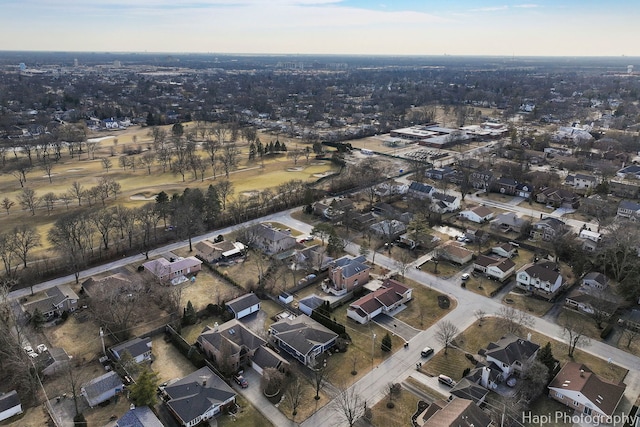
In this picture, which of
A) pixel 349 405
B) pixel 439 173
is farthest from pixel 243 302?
pixel 439 173

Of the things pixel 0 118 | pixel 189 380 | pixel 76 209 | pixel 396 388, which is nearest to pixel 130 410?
Answer: pixel 189 380

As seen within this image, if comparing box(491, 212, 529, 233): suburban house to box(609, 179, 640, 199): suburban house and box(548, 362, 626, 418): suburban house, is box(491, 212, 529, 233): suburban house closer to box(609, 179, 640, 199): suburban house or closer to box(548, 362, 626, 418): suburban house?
box(609, 179, 640, 199): suburban house

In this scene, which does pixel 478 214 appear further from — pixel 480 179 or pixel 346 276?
pixel 346 276

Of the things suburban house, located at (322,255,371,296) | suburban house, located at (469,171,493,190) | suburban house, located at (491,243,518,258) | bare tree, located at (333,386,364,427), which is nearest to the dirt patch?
bare tree, located at (333,386,364,427)

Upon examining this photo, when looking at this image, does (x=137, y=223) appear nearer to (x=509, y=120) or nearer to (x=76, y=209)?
(x=76, y=209)

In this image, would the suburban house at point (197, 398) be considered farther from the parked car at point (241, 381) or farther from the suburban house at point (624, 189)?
the suburban house at point (624, 189)

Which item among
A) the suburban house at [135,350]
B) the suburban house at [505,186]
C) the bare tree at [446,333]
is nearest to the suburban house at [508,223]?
the suburban house at [505,186]
